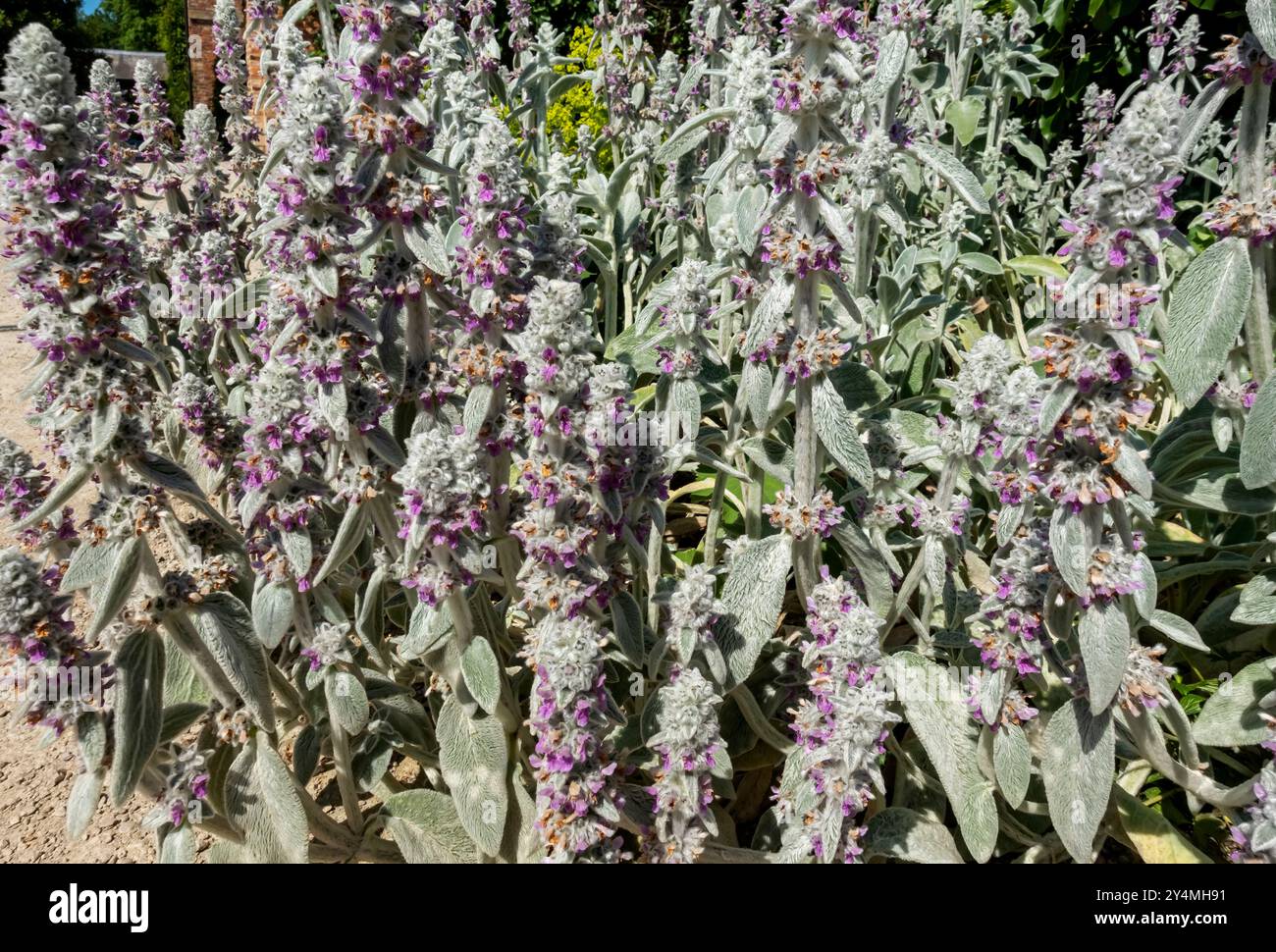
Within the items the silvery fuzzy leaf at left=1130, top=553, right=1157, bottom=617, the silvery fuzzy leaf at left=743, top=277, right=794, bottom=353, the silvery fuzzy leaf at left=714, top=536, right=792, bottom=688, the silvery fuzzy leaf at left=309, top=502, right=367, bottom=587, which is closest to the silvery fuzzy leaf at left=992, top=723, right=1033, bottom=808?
the silvery fuzzy leaf at left=1130, top=553, right=1157, bottom=617

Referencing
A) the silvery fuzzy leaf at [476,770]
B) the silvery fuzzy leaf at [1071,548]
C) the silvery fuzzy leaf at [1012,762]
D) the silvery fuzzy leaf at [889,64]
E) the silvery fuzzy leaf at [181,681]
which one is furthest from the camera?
the silvery fuzzy leaf at [889,64]

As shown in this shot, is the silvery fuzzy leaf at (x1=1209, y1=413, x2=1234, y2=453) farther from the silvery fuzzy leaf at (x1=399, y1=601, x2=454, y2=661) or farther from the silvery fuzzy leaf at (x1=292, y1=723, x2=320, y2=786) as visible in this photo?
the silvery fuzzy leaf at (x1=292, y1=723, x2=320, y2=786)

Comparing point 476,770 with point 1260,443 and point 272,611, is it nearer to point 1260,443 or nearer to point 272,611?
point 272,611

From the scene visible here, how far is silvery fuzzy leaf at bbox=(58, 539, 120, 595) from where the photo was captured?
7.37 feet

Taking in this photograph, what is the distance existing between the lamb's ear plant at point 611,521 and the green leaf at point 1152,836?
0.04 feet

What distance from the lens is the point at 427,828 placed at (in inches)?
110

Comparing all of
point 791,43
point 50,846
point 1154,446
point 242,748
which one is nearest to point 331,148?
point 791,43

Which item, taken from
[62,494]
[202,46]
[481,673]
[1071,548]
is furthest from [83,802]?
[202,46]

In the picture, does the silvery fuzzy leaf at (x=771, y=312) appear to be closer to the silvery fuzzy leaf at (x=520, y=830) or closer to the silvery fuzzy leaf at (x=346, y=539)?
the silvery fuzzy leaf at (x=346, y=539)

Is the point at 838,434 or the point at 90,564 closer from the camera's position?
the point at 90,564

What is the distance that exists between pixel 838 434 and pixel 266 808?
2.08 meters

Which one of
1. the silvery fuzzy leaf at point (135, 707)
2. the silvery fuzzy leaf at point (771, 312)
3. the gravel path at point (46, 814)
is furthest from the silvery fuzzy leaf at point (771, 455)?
the gravel path at point (46, 814)

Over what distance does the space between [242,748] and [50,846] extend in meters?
1.27

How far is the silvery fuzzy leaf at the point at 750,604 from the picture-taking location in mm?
2584
